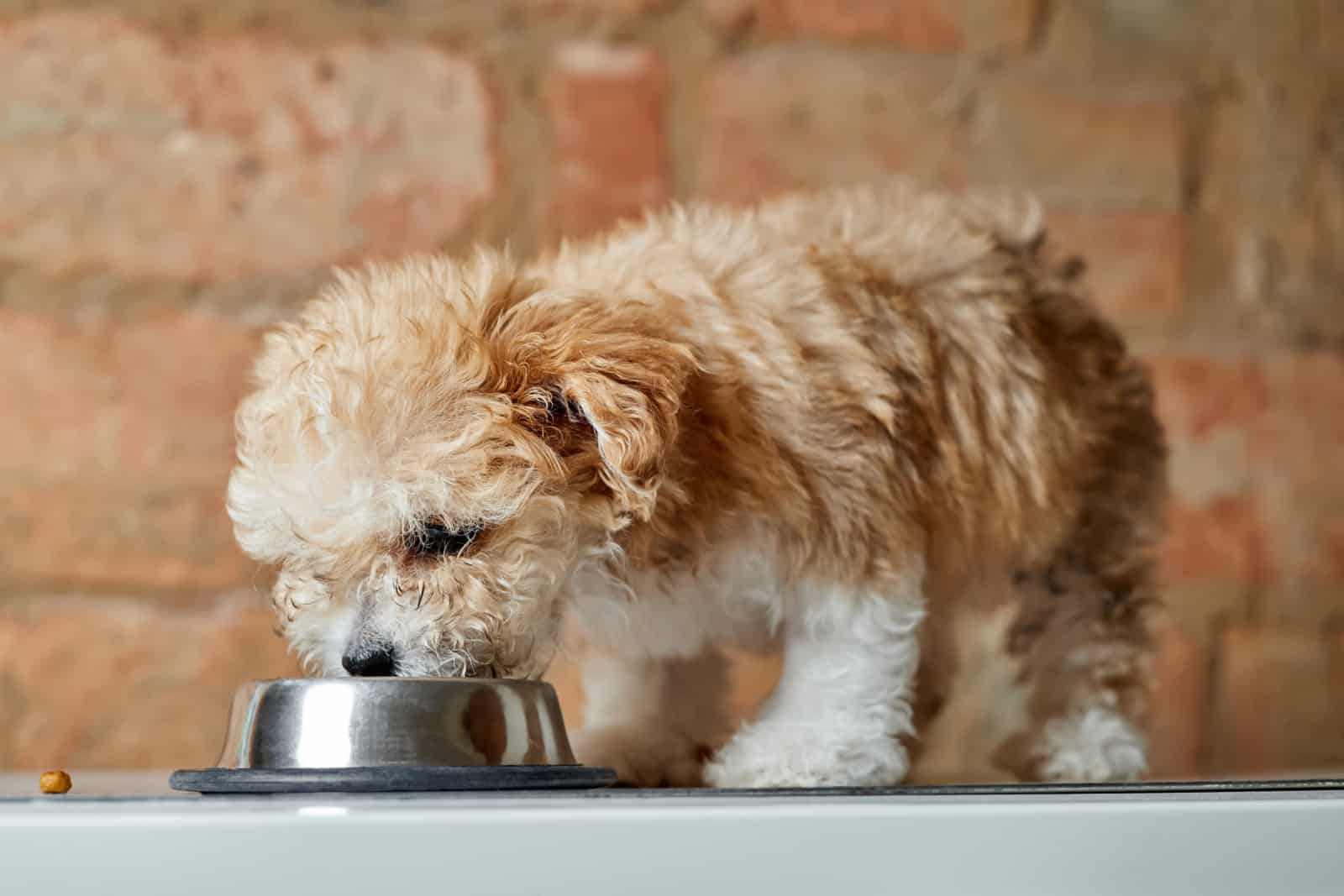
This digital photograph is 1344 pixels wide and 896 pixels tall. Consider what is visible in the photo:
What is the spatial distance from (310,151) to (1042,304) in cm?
133

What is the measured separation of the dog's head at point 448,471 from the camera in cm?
144

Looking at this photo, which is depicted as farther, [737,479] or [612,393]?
[737,479]

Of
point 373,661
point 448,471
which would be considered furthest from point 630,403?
point 373,661

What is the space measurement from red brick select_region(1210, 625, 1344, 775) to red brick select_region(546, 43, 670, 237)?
52.8 inches

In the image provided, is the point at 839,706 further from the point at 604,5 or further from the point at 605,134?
the point at 604,5

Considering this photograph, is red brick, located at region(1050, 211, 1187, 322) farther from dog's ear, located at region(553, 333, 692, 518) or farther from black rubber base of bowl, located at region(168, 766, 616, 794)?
black rubber base of bowl, located at region(168, 766, 616, 794)

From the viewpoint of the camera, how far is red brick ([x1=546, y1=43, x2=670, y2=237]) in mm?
2660

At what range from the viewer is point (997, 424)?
5.93 feet

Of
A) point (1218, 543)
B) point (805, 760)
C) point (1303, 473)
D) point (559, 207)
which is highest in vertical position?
point (559, 207)

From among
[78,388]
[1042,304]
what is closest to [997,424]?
[1042,304]

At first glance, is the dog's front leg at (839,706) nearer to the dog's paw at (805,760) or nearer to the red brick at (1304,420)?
the dog's paw at (805,760)

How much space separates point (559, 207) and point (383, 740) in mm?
1523

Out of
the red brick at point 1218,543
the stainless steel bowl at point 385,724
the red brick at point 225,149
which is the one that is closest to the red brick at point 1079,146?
the red brick at point 1218,543

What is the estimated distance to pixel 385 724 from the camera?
1290 mm
